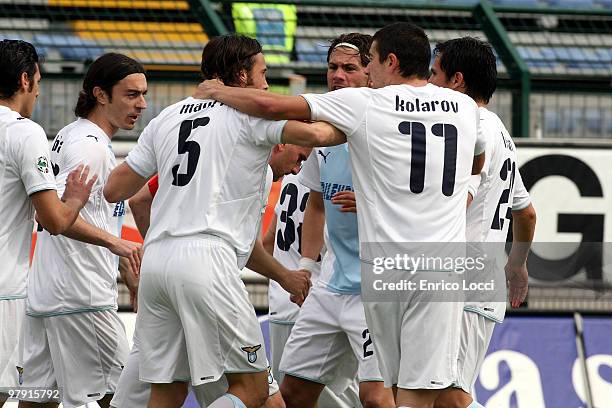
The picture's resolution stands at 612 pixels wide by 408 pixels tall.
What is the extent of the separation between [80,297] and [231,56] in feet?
6.23

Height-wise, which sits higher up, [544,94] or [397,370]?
[544,94]

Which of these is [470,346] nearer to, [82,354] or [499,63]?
[82,354]

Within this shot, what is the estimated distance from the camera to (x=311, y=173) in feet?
24.1

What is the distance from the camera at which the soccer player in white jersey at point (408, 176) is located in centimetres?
588

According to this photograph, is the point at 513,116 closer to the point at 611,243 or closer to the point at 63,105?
the point at 611,243

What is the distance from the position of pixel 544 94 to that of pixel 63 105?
14.6ft

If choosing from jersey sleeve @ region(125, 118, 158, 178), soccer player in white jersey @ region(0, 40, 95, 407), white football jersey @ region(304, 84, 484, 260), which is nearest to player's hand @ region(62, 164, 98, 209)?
soccer player in white jersey @ region(0, 40, 95, 407)

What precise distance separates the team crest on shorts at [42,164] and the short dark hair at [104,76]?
47.4 inches

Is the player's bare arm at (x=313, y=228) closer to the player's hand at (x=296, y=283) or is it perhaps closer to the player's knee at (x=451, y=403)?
the player's hand at (x=296, y=283)

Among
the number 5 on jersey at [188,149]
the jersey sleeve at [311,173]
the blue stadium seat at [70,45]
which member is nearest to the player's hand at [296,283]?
the jersey sleeve at [311,173]

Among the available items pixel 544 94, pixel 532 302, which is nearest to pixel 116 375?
pixel 532 302

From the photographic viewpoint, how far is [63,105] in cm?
1108

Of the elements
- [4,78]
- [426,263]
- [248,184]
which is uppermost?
[4,78]

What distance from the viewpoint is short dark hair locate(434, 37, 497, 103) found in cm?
679
